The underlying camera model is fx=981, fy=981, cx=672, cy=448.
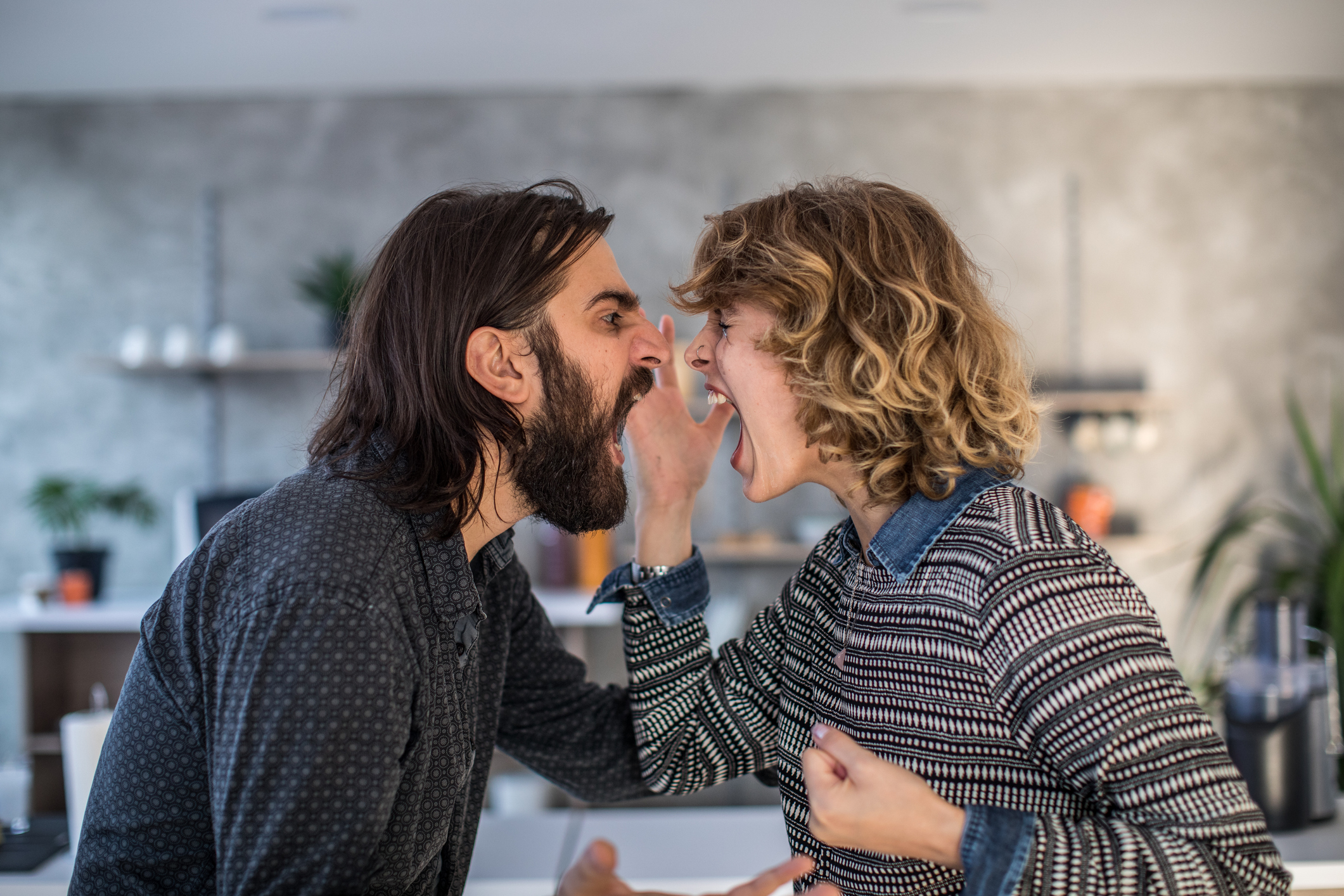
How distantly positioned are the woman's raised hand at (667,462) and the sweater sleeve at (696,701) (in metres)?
0.09

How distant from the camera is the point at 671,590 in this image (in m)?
1.46

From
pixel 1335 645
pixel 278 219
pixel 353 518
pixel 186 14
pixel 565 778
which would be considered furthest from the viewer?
pixel 278 219

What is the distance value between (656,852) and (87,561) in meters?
2.89

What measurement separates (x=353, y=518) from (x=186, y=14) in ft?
10.1

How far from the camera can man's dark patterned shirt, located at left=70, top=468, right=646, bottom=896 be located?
89 cm

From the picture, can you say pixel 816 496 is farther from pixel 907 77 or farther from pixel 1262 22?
pixel 1262 22

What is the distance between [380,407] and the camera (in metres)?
1.31

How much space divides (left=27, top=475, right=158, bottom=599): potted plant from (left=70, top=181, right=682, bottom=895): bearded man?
285 cm

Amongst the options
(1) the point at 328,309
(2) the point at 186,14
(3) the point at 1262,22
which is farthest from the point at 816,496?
(2) the point at 186,14

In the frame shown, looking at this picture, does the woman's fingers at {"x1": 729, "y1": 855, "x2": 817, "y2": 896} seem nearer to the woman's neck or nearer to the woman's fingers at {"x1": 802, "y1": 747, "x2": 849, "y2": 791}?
the woman's fingers at {"x1": 802, "y1": 747, "x2": 849, "y2": 791}

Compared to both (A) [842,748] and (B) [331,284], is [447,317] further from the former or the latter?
(B) [331,284]

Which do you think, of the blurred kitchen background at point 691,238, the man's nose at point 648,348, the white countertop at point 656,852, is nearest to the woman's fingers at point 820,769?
the man's nose at point 648,348

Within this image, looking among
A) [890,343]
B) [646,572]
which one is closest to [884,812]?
[890,343]

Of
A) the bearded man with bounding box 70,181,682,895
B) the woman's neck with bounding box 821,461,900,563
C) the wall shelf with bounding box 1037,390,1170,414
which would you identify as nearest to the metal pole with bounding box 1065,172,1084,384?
the wall shelf with bounding box 1037,390,1170,414
